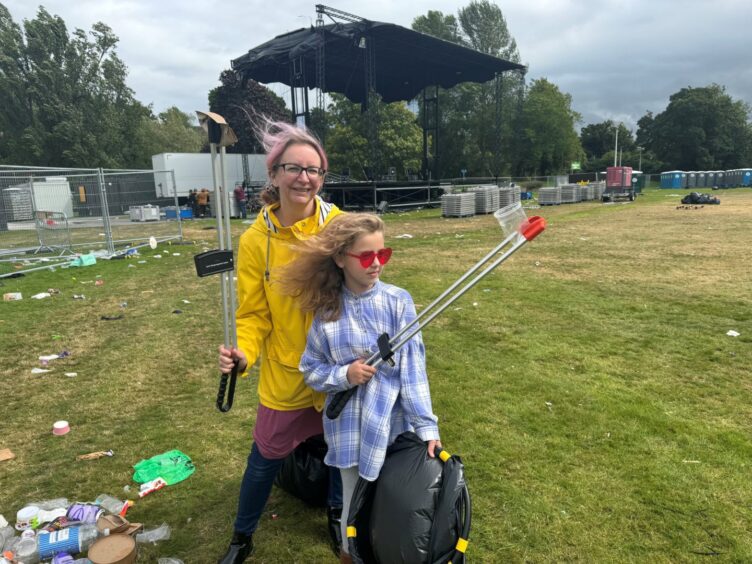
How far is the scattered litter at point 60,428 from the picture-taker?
4012 millimetres

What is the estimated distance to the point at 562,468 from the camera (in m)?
3.34

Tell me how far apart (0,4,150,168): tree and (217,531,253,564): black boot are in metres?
49.5

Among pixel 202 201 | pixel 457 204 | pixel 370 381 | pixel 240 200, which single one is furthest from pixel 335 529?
pixel 202 201

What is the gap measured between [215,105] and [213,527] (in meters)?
58.8

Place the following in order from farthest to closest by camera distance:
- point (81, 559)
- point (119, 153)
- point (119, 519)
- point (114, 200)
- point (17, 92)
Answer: point (119, 153) → point (17, 92) → point (114, 200) → point (119, 519) → point (81, 559)

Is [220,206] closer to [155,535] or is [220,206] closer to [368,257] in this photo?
[368,257]

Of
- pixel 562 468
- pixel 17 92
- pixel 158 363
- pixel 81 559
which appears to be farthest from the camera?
pixel 17 92

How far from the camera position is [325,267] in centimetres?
210

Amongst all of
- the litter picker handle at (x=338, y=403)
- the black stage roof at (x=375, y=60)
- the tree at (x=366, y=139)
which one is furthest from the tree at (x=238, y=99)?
the litter picker handle at (x=338, y=403)

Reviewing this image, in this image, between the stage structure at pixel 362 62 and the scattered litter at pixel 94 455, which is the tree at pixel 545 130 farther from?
the scattered litter at pixel 94 455

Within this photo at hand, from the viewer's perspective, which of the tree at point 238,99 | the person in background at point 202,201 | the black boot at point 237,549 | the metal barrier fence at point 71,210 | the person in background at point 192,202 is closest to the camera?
the black boot at point 237,549

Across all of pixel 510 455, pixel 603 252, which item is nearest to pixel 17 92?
pixel 603 252

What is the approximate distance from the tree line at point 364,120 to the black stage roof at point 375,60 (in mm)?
2748

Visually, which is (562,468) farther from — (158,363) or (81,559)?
(158,363)
